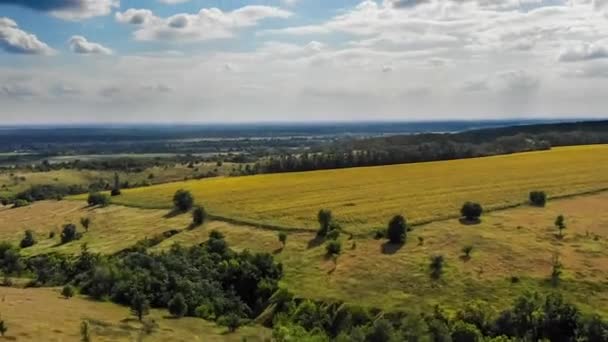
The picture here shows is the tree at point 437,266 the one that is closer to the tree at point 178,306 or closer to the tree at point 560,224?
the tree at point 560,224

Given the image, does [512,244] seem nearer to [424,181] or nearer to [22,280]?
[424,181]

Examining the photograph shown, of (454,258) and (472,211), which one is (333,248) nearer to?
(454,258)

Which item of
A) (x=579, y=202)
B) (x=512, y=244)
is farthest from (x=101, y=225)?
(x=579, y=202)

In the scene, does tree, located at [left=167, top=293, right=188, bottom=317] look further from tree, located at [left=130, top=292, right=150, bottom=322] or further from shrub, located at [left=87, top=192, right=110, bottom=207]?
shrub, located at [left=87, top=192, right=110, bottom=207]

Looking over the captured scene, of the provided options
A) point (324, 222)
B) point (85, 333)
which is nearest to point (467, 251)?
point (324, 222)

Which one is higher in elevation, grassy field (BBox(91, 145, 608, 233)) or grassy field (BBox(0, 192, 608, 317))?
grassy field (BBox(91, 145, 608, 233))

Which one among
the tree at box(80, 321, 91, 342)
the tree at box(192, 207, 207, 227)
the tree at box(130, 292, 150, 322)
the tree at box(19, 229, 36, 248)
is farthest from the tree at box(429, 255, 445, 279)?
the tree at box(19, 229, 36, 248)
